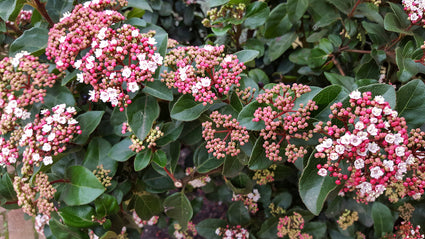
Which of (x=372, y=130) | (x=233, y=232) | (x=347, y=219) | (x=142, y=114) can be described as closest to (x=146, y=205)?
(x=233, y=232)

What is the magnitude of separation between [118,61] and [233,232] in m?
0.98

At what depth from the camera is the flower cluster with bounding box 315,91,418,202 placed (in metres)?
0.76

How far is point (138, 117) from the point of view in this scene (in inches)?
41.5

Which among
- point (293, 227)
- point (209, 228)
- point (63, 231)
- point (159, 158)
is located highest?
point (159, 158)

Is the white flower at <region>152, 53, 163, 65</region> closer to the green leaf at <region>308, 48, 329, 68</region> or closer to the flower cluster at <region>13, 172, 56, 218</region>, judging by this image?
the flower cluster at <region>13, 172, 56, 218</region>

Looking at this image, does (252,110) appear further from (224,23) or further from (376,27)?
(376,27)

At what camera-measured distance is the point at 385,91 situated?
0.85 m

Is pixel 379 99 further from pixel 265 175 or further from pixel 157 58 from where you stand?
pixel 265 175

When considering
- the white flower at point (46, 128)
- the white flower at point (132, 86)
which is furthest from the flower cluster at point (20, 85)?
the white flower at point (132, 86)

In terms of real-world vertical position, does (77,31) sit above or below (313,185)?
above

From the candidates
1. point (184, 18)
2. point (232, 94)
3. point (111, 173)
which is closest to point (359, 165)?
point (232, 94)

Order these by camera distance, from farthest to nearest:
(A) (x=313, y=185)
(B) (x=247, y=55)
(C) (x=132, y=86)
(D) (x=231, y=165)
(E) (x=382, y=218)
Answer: (E) (x=382, y=218) → (D) (x=231, y=165) → (B) (x=247, y=55) → (C) (x=132, y=86) → (A) (x=313, y=185)

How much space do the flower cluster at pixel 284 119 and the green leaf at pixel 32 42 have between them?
84 centimetres

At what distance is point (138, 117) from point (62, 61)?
0.95 feet
